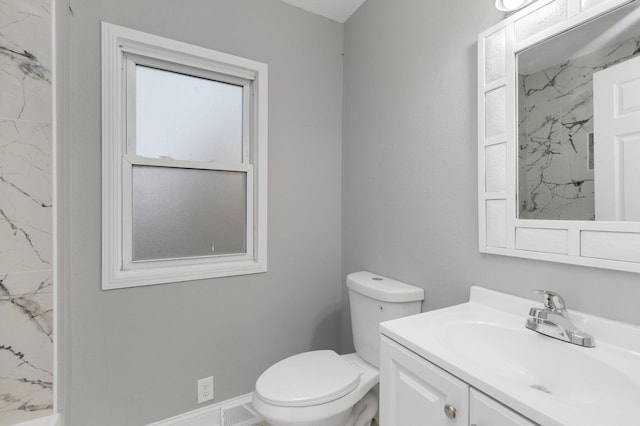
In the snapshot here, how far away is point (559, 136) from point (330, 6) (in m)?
1.53

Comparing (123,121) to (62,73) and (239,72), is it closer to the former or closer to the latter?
(62,73)

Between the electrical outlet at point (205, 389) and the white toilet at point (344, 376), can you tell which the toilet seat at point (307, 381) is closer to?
the white toilet at point (344, 376)

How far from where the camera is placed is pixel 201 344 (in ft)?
5.12

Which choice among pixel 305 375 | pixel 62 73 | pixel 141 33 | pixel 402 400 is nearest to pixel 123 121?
pixel 62 73

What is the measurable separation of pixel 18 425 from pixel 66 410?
151 mm

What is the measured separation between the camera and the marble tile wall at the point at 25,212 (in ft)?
3.70

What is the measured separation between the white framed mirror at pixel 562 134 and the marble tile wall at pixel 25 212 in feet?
5.58

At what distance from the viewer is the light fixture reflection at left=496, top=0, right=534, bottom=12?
971 millimetres

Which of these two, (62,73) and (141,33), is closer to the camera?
(62,73)

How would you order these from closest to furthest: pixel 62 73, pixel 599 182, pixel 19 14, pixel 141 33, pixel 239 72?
pixel 599 182, pixel 19 14, pixel 62 73, pixel 141 33, pixel 239 72

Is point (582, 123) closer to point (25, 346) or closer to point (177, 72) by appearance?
point (177, 72)

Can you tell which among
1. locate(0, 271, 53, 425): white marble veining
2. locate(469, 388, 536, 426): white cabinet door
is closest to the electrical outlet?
locate(0, 271, 53, 425): white marble veining

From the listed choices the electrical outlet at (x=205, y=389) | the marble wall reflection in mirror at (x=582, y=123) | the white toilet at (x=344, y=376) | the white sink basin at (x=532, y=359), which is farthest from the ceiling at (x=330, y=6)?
the electrical outlet at (x=205, y=389)

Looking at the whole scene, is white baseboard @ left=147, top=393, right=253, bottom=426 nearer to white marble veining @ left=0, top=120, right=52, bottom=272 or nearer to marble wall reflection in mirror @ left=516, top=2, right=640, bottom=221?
white marble veining @ left=0, top=120, right=52, bottom=272
